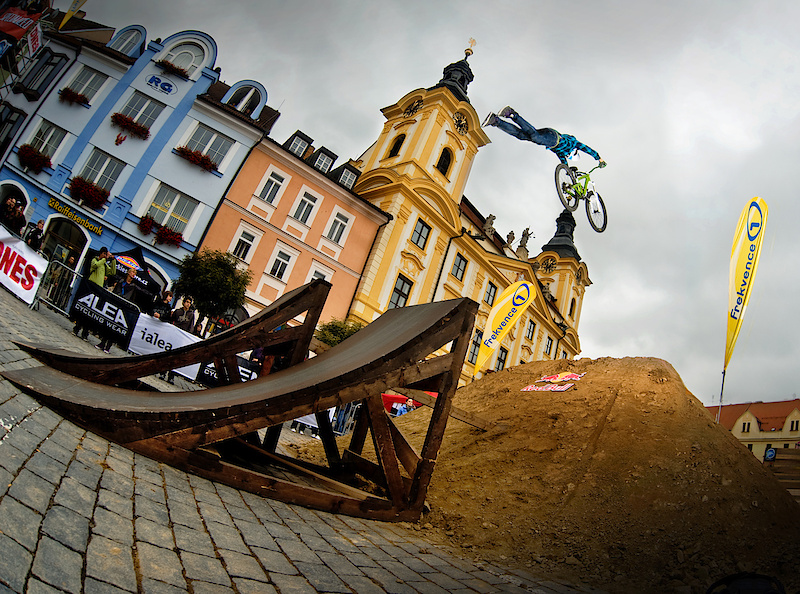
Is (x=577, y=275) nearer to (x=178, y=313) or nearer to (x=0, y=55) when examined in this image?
(x=178, y=313)

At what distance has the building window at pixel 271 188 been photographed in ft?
72.2

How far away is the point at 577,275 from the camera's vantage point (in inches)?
1737

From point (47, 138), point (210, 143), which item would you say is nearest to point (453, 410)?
point (210, 143)

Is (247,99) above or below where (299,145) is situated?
below

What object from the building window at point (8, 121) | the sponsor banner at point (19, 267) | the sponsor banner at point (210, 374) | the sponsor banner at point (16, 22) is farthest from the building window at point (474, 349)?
the sponsor banner at point (16, 22)

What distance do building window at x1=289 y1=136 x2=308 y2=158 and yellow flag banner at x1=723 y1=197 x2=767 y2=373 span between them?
22211 millimetres

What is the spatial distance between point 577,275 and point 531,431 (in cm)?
4043

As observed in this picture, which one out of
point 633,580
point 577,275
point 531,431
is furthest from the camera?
point 577,275

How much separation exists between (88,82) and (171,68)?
151 inches

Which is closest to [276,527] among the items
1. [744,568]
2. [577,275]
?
[744,568]

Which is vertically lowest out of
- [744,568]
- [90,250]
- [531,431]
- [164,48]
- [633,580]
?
[633,580]

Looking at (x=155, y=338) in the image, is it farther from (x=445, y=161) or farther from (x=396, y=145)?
(x=445, y=161)

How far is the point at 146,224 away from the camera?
758 inches

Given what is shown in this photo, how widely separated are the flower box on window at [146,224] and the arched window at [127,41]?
8.91 metres
